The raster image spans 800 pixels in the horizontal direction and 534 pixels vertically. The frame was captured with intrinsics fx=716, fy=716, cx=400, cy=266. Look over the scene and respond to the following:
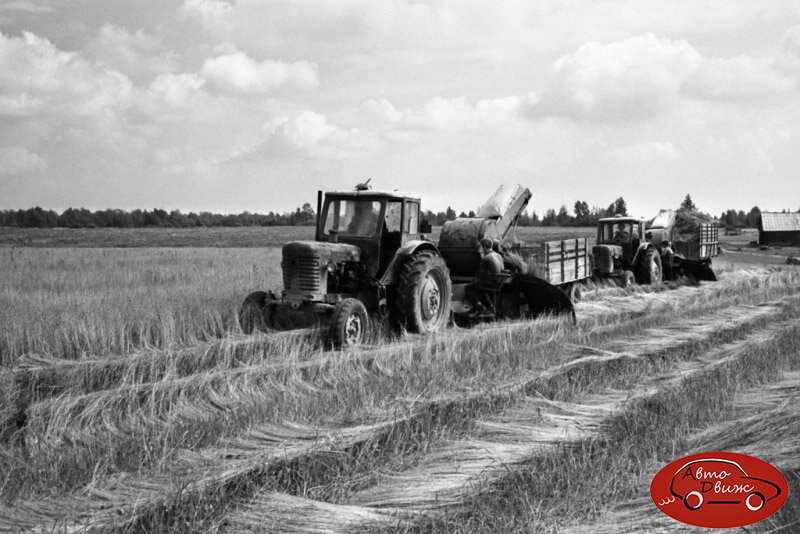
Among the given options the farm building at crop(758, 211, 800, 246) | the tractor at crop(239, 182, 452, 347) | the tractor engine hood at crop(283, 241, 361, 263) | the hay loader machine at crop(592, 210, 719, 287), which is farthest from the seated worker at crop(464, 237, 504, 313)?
the farm building at crop(758, 211, 800, 246)

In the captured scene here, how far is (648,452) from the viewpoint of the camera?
4602mm

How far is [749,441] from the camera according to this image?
4703mm

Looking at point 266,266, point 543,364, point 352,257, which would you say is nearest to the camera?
point 543,364

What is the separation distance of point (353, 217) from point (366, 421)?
4.89 meters

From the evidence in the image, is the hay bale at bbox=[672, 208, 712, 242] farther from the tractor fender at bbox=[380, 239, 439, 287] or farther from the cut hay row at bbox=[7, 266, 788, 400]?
the cut hay row at bbox=[7, 266, 788, 400]

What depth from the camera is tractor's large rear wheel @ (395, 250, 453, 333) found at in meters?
9.46

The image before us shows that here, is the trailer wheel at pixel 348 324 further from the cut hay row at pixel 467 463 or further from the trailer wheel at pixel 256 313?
the cut hay row at pixel 467 463

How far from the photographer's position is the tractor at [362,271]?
888 cm

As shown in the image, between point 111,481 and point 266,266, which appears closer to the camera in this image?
point 111,481

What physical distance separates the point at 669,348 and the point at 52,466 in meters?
6.62

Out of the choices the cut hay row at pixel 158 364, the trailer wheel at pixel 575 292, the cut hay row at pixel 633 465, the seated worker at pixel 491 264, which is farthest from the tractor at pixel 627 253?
the cut hay row at pixel 633 465

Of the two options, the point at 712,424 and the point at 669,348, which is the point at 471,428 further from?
the point at 669,348

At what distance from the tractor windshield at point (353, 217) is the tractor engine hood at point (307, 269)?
0.82 meters

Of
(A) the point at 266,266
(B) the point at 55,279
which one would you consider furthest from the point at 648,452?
(A) the point at 266,266
